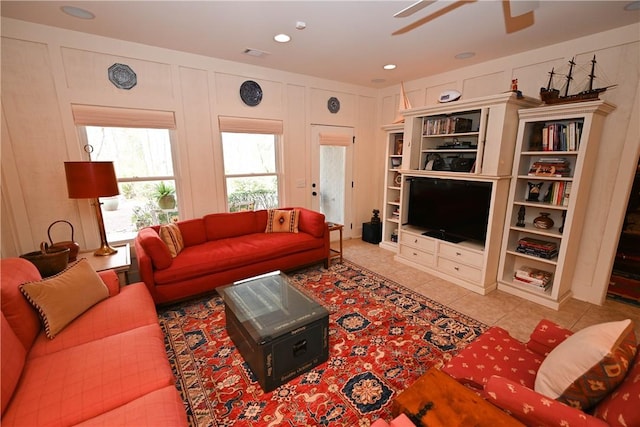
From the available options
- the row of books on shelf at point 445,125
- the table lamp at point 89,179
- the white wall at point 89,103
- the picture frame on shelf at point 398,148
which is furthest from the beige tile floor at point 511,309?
the table lamp at point 89,179

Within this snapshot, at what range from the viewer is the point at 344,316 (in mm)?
2676

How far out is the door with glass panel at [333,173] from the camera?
15.0ft

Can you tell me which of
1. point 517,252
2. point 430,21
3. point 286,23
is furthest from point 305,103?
point 517,252

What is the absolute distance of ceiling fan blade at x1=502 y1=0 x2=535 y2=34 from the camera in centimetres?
224

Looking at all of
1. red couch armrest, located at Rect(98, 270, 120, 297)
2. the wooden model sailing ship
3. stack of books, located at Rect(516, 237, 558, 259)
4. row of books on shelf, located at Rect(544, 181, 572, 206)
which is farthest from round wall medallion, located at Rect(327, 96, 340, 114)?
red couch armrest, located at Rect(98, 270, 120, 297)

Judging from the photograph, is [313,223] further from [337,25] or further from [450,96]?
[450,96]

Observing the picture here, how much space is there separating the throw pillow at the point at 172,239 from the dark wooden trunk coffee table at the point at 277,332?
974 mm

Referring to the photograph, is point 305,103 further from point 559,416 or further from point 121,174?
point 559,416

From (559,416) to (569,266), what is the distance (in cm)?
249

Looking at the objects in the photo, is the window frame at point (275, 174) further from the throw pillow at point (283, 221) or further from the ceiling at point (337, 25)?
the ceiling at point (337, 25)

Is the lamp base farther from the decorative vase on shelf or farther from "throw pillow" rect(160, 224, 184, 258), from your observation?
the decorative vase on shelf

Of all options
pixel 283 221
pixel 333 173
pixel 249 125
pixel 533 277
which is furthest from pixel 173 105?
pixel 533 277

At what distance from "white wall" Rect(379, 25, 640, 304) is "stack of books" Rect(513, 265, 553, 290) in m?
0.31

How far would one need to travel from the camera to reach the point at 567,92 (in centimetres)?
289
